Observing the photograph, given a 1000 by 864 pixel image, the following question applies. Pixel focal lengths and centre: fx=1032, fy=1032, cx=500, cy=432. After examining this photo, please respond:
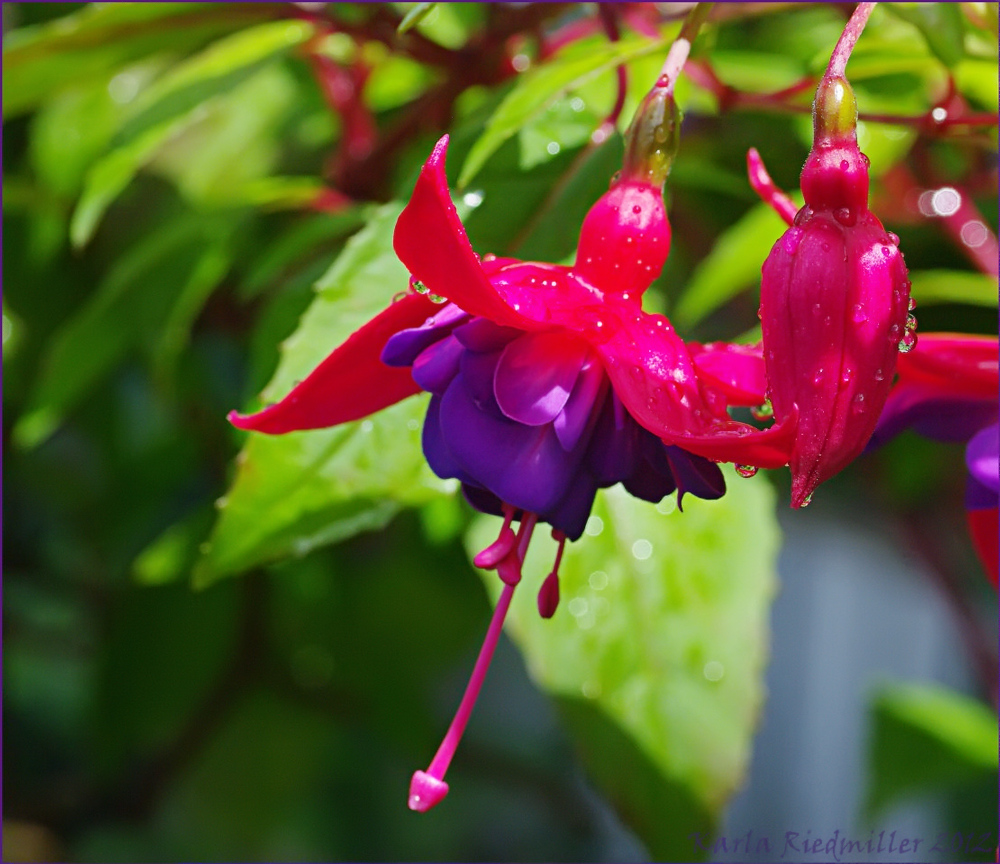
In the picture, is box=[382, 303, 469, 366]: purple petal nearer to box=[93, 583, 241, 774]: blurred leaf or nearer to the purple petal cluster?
the purple petal cluster

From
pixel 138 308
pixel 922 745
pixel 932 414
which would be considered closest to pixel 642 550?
pixel 932 414

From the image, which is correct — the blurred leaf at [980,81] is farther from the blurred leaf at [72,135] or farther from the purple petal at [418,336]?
the blurred leaf at [72,135]

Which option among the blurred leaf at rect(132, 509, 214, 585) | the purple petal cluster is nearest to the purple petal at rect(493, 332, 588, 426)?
the purple petal cluster

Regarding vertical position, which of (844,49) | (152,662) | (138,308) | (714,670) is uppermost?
(844,49)

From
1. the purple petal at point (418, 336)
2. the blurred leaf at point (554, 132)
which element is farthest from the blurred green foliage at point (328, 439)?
the purple petal at point (418, 336)

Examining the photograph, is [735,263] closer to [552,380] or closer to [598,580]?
[598,580]

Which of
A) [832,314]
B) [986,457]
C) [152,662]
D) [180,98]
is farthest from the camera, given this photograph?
[152,662]
